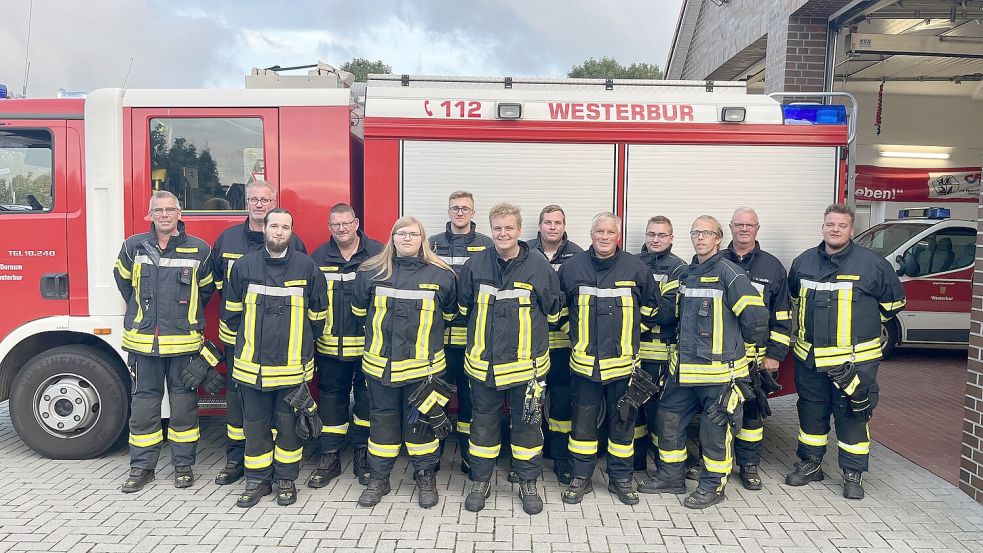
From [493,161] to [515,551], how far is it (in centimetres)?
265

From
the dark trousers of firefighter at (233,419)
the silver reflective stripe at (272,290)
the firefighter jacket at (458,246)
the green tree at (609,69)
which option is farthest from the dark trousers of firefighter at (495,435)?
the green tree at (609,69)

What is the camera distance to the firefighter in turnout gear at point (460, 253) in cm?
455

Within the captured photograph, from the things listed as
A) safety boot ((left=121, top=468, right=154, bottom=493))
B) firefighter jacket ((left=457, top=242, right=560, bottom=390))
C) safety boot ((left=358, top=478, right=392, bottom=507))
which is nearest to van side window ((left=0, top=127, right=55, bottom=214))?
safety boot ((left=121, top=468, right=154, bottom=493))

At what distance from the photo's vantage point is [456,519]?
4.06 m

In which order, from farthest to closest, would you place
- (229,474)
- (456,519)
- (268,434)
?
(229,474)
(268,434)
(456,519)

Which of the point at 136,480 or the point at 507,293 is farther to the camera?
the point at 136,480

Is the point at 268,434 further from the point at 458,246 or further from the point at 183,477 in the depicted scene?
the point at 458,246

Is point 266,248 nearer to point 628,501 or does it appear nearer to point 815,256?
point 628,501

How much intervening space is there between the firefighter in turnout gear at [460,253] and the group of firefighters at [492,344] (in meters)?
0.01

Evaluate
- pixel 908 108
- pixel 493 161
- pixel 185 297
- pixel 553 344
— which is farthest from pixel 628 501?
pixel 908 108

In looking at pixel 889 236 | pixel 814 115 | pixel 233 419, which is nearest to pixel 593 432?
pixel 233 419

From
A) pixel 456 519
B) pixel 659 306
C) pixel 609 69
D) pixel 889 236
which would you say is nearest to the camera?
pixel 456 519

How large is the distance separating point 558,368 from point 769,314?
148 cm

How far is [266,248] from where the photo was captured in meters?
4.19
